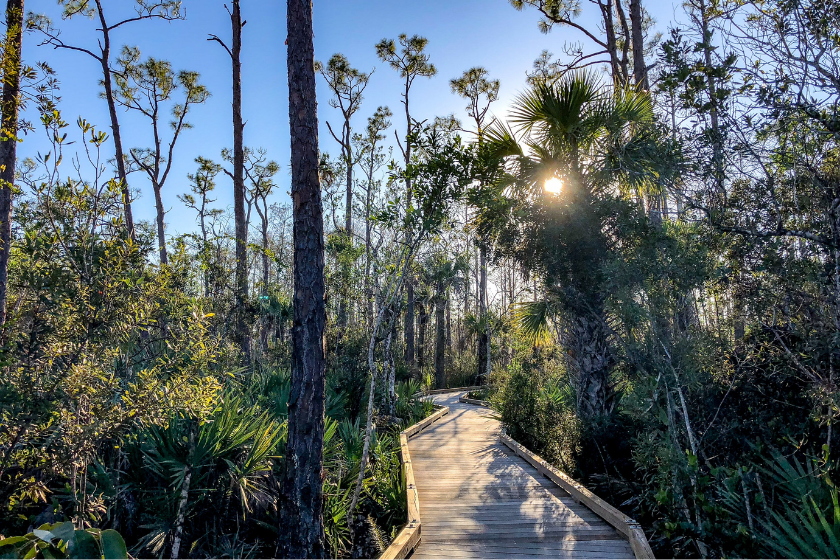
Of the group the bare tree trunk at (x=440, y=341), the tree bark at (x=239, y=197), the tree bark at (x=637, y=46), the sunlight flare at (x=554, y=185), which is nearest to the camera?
the sunlight flare at (x=554, y=185)

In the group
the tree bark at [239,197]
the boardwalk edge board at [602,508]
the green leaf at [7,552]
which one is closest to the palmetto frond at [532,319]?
the boardwalk edge board at [602,508]

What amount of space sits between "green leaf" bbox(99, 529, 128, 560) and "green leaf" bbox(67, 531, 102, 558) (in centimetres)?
2

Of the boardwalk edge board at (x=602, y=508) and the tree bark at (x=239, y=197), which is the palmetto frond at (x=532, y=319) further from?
the tree bark at (x=239, y=197)

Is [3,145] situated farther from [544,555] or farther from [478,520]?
[544,555]

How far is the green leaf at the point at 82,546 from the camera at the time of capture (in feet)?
2.97

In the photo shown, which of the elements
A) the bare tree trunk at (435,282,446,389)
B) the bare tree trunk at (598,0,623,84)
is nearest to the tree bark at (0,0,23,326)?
the bare tree trunk at (598,0,623,84)

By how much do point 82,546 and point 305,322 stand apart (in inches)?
144

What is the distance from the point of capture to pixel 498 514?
15.9 feet

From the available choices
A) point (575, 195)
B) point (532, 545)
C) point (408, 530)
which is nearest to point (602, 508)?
point (532, 545)

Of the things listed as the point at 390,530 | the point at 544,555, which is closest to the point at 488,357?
the point at 390,530

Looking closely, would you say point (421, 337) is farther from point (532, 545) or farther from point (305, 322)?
point (532, 545)

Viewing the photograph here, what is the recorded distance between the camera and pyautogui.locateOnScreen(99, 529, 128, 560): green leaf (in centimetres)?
93

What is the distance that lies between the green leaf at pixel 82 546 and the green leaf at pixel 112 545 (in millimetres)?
16

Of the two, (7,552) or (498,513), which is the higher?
(7,552)
